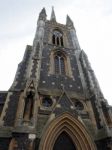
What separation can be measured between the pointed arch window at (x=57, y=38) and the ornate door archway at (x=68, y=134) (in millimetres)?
11988

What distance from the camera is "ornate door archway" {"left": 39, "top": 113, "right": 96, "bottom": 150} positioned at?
10.9 metres

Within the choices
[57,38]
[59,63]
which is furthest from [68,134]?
[57,38]

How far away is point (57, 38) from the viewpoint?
23062mm

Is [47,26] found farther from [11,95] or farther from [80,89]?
[11,95]

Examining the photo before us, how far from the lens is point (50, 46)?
20188 millimetres

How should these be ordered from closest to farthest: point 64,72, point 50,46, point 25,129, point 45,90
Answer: point 25,129
point 45,90
point 64,72
point 50,46

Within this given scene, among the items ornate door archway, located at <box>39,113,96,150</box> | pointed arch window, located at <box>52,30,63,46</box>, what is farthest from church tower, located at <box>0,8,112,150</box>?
pointed arch window, located at <box>52,30,63,46</box>

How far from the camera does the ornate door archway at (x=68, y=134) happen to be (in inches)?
427

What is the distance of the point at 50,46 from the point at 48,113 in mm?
9932

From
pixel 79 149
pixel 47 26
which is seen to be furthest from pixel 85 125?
pixel 47 26

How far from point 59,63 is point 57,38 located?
5.94m

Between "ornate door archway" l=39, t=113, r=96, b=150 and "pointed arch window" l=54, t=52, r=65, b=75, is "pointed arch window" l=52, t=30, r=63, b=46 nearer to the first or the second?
"pointed arch window" l=54, t=52, r=65, b=75

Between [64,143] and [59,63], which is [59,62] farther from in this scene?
[64,143]

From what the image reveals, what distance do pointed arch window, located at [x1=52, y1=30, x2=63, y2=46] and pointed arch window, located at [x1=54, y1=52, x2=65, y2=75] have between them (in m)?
2.81
